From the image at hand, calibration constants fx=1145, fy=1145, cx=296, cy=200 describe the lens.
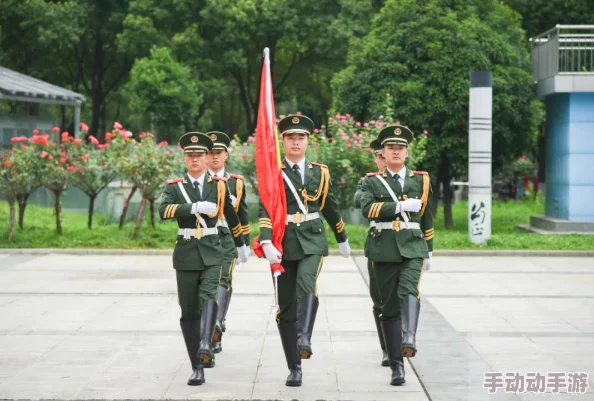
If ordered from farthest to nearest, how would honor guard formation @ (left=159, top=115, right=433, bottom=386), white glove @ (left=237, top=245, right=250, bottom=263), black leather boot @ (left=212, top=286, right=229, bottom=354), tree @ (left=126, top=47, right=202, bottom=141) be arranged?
1. tree @ (left=126, top=47, right=202, bottom=141)
2. black leather boot @ (left=212, top=286, right=229, bottom=354)
3. white glove @ (left=237, top=245, right=250, bottom=263)
4. honor guard formation @ (left=159, top=115, right=433, bottom=386)

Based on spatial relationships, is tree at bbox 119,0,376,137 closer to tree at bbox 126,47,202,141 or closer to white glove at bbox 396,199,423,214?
tree at bbox 126,47,202,141

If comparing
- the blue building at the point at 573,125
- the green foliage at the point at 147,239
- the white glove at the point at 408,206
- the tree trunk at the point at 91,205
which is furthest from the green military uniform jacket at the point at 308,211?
the blue building at the point at 573,125

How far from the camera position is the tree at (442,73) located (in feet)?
86.4

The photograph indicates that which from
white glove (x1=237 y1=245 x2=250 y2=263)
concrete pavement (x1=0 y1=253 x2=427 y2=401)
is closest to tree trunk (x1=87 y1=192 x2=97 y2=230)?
concrete pavement (x1=0 y1=253 x2=427 y2=401)

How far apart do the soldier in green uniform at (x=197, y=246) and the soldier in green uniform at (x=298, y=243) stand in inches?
18.0

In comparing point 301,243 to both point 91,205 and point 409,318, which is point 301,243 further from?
point 91,205

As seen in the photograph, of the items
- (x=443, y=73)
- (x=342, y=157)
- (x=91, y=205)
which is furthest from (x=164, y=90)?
(x=342, y=157)

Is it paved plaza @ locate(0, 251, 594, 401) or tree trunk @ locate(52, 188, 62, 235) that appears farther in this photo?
tree trunk @ locate(52, 188, 62, 235)

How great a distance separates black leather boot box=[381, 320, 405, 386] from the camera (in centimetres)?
845

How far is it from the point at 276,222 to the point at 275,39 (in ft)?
123

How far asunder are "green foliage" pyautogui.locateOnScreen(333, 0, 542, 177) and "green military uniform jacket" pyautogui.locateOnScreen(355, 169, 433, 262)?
17461 mm

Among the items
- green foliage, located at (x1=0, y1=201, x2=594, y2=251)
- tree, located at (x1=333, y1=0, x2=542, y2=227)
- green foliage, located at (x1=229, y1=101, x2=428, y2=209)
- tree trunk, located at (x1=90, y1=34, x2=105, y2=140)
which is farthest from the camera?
tree trunk, located at (x1=90, y1=34, x2=105, y2=140)

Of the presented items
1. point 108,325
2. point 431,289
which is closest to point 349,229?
point 431,289

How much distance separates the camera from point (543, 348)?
10.2 metres
